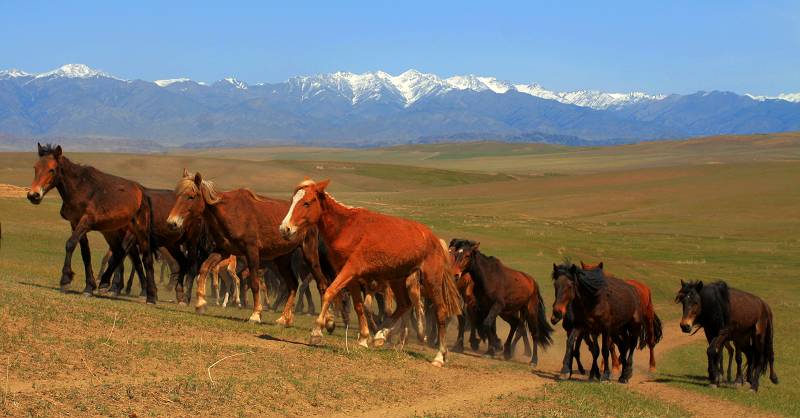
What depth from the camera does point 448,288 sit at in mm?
15766

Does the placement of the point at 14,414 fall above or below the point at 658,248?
above

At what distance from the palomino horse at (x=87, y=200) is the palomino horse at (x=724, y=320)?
33.4 ft

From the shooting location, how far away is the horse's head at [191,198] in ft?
54.0

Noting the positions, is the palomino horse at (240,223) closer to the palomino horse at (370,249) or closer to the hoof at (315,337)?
the palomino horse at (370,249)

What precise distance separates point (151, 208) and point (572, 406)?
9.87 m

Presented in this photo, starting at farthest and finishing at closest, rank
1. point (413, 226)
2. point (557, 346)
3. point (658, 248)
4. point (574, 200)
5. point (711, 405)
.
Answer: point (574, 200) < point (658, 248) < point (557, 346) < point (711, 405) < point (413, 226)

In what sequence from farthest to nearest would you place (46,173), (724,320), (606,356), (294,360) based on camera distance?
(724,320), (46,173), (606,356), (294,360)

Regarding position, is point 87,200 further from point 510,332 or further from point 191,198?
point 510,332

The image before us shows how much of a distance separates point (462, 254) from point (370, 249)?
560cm

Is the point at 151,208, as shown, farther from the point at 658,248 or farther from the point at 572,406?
the point at 658,248

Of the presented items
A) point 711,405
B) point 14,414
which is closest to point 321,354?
point 14,414

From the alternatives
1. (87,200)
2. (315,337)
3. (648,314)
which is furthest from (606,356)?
(87,200)

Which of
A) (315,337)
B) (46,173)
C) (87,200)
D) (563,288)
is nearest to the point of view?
(315,337)

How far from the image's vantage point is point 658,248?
171ft
